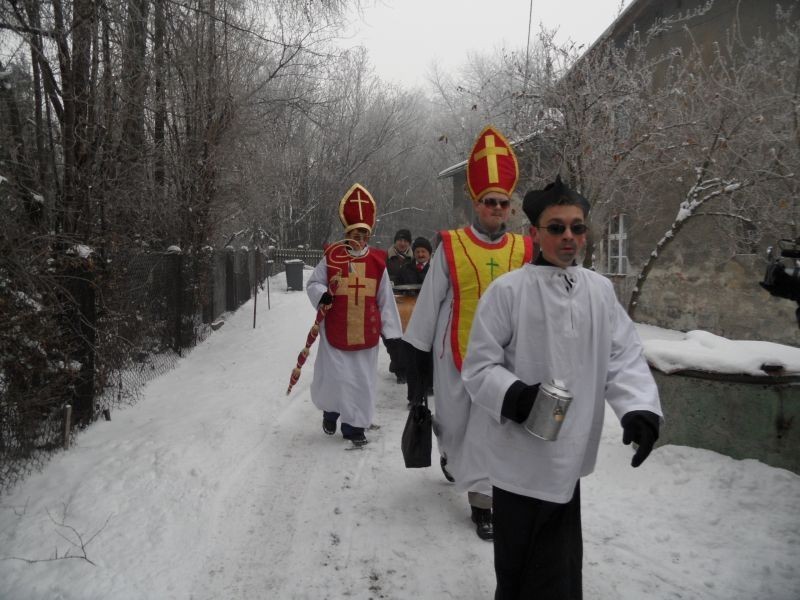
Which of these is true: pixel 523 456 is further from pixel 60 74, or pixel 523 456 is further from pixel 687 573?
pixel 60 74

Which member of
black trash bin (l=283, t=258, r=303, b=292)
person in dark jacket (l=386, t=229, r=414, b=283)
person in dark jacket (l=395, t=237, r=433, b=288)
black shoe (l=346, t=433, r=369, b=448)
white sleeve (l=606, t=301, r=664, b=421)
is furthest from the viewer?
black trash bin (l=283, t=258, r=303, b=292)

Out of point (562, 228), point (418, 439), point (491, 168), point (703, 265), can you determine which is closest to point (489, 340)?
point (562, 228)

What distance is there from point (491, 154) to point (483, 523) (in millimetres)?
2295

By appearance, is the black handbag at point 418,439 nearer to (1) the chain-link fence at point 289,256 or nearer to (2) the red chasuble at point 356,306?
(2) the red chasuble at point 356,306

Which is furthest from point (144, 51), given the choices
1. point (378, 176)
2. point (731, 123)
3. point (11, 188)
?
point (378, 176)

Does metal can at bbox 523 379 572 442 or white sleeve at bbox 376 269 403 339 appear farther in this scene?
white sleeve at bbox 376 269 403 339

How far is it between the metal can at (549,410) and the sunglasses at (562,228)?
0.62 m

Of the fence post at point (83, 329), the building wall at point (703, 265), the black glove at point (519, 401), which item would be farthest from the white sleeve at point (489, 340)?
the building wall at point (703, 265)

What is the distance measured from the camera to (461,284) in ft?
11.8

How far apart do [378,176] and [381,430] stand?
31038 millimetres

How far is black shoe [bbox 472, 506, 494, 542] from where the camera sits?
336cm

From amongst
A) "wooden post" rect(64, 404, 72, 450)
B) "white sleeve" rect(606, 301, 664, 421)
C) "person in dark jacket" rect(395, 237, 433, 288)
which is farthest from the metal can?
"person in dark jacket" rect(395, 237, 433, 288)

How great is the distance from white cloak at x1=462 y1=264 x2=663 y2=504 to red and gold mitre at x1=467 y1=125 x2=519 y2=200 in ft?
4.59

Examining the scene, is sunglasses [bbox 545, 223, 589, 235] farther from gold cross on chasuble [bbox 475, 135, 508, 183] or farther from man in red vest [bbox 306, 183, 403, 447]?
man in red vest [bbox 306, 183, 403, 447]
